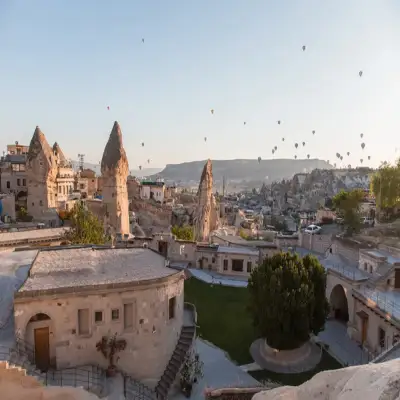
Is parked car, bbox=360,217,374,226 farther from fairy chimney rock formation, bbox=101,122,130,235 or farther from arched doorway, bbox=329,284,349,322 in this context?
fairy chimney rock formation, bbox=101,122,130,235

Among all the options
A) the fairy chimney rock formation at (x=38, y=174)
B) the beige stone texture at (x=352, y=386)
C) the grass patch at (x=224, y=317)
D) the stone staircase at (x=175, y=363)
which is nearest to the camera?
the beige stone texture at (x=352, y=386)

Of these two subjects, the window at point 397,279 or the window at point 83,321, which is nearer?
the window at point 83,321

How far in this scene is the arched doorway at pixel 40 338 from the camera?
55.6 feet

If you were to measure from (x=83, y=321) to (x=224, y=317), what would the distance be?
50.0ft

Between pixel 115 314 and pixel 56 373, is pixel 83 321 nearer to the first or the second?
pixel 115 314

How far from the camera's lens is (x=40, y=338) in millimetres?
17328

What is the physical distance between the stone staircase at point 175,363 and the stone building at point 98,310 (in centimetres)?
32

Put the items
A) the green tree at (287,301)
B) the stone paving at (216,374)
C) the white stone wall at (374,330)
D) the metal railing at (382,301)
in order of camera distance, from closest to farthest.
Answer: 1. the stone paving at (216,374)
2. the white stone wall at (374,330)
3. the metal railing at (382,301)
4. the green tree at (287,301)

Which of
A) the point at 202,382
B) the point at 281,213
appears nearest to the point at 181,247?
the point at 202,382

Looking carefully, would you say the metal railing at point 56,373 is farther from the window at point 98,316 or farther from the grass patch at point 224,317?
the grass patch at point 224,317

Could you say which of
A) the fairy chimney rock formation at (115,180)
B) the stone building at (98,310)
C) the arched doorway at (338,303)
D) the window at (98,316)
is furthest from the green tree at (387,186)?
the window at (98,316)

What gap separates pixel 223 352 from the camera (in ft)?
82.5

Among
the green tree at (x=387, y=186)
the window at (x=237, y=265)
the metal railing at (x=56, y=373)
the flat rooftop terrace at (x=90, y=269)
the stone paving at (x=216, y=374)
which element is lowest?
the stone paving at (x=216, y=374)

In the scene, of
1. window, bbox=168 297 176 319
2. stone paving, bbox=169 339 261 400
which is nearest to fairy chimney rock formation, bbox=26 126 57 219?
stone paving, bbox=169 339 261 400
